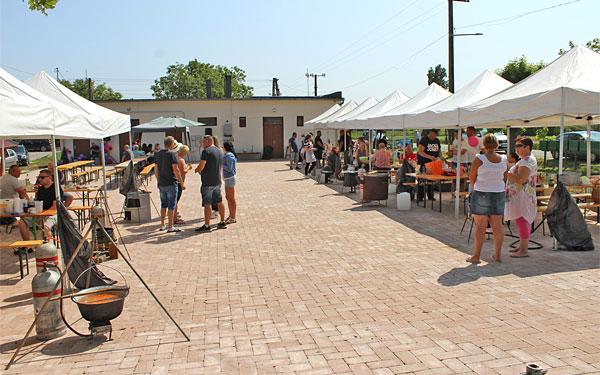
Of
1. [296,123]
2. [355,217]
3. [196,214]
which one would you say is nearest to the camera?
[355,217]

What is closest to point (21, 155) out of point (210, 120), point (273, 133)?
point (210, 120)

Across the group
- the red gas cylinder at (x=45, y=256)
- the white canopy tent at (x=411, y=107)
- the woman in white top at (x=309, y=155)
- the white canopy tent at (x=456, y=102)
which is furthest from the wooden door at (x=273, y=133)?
the red gas cylinder at (x=45, y=256)

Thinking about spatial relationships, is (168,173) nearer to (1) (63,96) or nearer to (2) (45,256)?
(1) (63,96)

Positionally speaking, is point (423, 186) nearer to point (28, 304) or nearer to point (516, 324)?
point (516, 324)

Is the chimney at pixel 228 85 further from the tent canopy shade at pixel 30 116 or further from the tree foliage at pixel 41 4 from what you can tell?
the tent canopy shade at pixel 30 116

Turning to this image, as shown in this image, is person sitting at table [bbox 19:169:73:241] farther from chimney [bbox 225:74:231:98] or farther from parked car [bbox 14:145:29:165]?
chimney [bbox 225:74:231:98]

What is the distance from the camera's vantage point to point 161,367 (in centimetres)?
389

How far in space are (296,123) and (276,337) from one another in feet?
102

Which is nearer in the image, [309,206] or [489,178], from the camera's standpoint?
[489,178]

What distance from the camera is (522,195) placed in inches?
270

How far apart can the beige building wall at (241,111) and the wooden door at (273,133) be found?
0.87ft

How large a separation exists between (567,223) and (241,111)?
29.0 meters

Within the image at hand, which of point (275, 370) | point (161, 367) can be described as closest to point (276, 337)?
point (275, 370)

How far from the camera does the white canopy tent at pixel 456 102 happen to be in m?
10.3
